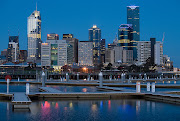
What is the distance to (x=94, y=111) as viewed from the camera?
36.3 metres

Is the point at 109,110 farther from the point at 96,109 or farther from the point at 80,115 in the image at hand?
the point at 80,115

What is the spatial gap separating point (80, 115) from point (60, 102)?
890cm

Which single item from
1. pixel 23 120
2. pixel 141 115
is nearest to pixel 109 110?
pixel 141 115

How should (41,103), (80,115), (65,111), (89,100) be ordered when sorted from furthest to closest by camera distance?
1. (89,100)
2. (41,103)
3. (65,111)
4. (80,115)

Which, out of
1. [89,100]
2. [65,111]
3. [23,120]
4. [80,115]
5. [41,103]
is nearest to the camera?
[23,120]

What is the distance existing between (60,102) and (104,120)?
12.1 m

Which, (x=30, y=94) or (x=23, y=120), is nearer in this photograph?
(x=23, y=120)

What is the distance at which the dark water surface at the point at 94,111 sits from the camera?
3219cm

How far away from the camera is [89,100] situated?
44.1 metres

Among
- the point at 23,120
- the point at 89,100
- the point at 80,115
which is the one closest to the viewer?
the point at 23,120

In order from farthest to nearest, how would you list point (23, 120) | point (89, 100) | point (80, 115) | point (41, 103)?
point (89, 100) < point (41, 103) < point (80, 115) < point (23, 120)

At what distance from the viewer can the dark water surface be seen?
1267 inches

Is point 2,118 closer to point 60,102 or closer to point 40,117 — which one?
point 40,117

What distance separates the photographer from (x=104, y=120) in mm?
31281
